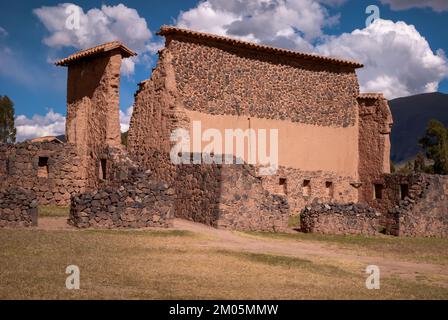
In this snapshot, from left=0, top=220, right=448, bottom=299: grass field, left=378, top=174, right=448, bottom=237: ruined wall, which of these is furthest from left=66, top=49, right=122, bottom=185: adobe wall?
left=378, top=174, right=448, bottom=237: ruined wall

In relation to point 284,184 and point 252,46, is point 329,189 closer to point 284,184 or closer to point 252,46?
point 284,184

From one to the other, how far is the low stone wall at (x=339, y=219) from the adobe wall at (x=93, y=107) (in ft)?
26.8

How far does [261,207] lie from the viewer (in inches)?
759

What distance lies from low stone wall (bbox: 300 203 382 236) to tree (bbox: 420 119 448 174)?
96.8 feet

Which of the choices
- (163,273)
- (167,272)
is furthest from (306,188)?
(163,273)

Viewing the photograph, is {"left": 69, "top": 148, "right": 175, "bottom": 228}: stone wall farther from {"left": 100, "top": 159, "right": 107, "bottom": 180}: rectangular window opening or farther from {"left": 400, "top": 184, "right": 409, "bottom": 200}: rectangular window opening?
{"left": 400, "top": 184, "right": 409, "bottom": 200}: rectangular window opening

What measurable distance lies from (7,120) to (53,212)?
38387mm

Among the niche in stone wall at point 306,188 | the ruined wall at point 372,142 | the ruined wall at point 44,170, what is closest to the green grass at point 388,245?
the niche in stone wall at point 306,188

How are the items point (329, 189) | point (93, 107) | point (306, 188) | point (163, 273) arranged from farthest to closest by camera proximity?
→ point (329, 189)
point (306, 188)
point (93, 107)
point (163, 273)

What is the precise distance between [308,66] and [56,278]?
20.9 m

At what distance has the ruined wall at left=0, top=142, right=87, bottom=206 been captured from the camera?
72.0 ft

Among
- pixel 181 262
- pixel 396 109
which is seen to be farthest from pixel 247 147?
pixel 396 109

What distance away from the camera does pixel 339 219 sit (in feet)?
66.9
